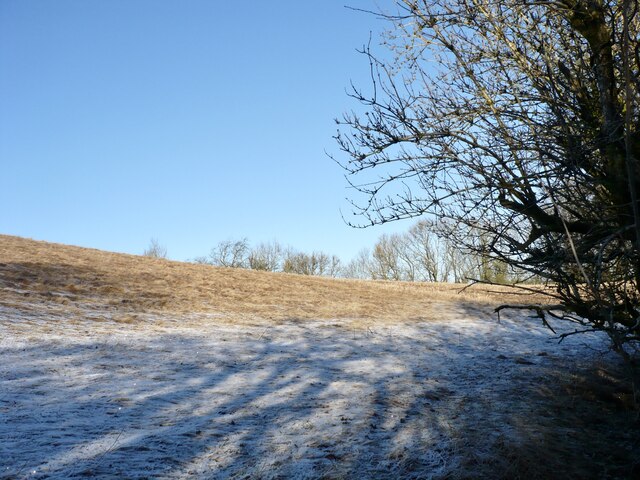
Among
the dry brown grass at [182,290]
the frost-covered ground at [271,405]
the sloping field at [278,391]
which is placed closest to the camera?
the frost-covered ground at [271,405]

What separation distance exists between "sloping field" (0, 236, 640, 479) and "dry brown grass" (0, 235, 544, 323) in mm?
112

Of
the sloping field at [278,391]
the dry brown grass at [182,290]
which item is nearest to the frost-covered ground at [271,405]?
the sloping field at [278,391]

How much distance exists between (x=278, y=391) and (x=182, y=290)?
7619mm

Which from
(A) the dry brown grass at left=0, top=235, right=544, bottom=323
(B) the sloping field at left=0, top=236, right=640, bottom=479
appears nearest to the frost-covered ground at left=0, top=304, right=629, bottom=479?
(B) the sloping field at left=0, top=236, right=640, bottom=479

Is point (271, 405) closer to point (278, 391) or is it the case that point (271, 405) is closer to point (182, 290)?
point (278, 391)

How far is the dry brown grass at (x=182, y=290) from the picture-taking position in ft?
38.9

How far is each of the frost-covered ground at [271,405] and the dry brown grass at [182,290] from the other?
1537 mm

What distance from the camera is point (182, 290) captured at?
14125mm

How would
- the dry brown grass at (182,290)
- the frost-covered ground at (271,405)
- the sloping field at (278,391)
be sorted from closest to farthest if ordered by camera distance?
the frost-covered ground at (271,405) < the sloping field at (278,391) < the dry brown grass at (182,290)

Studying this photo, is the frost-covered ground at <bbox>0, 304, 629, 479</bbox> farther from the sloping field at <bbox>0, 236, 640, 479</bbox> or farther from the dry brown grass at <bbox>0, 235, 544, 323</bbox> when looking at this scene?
the dry brown grass at <bbox>0, 235, 544, 323</bbox>

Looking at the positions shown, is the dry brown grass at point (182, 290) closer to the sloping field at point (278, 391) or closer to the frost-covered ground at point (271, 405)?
the sloping field at point (278, 391)

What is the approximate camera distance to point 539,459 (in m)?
5.61

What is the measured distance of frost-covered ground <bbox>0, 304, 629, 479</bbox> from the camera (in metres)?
5.05

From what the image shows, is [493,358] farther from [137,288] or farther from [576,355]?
[137,288]
